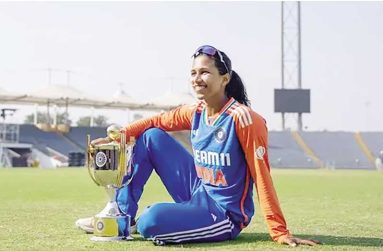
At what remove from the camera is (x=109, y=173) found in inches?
165

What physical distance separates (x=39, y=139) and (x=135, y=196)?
50.9 m

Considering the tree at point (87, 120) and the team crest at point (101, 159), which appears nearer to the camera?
the team crest at point (101, 159)

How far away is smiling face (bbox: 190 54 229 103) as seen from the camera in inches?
165

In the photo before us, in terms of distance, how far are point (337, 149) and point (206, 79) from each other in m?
51.0

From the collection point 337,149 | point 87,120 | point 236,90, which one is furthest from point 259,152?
point 87,120

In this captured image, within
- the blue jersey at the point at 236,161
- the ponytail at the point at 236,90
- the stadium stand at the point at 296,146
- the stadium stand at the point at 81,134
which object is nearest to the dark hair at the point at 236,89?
the ponytail at the point at 236,90

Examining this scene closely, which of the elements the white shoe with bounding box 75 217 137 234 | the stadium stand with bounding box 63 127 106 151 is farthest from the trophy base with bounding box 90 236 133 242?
the stadium stand with bounding box 63 127 106 151

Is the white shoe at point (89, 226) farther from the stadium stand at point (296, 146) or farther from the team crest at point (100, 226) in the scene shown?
the stadium stand at point (296, 146)

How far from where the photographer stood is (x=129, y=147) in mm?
4422

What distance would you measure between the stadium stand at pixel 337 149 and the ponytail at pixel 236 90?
153 feet

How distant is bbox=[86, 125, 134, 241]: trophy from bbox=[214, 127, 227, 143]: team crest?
55cm

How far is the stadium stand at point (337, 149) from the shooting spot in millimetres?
51812

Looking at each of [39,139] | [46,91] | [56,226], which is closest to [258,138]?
→ [56,226]

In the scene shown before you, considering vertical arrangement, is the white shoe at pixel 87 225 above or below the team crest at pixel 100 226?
below
